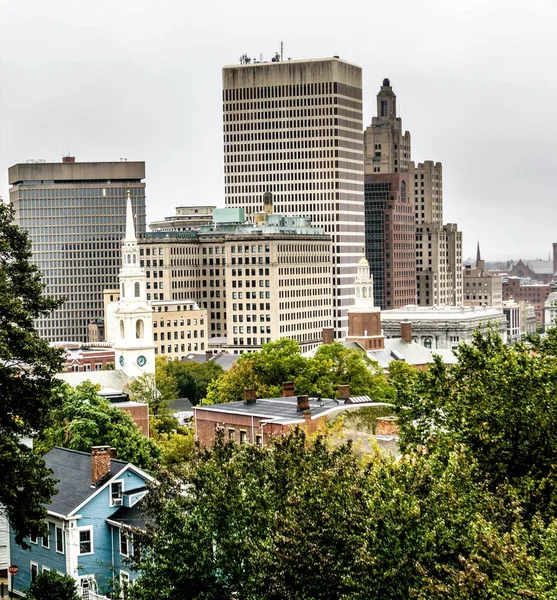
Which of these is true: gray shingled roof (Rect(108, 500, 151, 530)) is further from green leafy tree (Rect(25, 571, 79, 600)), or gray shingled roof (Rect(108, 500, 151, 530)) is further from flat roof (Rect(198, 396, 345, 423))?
flat roof (Rect(198, 396, 345, 423))

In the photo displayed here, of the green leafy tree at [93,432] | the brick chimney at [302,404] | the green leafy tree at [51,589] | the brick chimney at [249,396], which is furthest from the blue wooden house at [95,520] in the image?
the brick chimney at [249,396]

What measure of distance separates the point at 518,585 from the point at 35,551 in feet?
145

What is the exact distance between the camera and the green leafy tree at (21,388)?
60.6 metres

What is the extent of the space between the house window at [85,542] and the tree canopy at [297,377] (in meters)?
55.5

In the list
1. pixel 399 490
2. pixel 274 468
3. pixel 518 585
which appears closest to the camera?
pixel 518 585

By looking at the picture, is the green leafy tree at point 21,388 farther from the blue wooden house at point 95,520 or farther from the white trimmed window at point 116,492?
the white trimmed window at point 116,492

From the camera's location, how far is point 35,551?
269 feet

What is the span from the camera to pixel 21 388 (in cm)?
6203

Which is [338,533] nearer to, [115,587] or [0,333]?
[115,587]

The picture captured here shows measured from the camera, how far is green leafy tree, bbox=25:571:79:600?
6788cm

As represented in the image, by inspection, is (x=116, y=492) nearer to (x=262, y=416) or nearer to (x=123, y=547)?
(x=123, y=547)

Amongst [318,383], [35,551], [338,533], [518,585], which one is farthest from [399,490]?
[318,383]

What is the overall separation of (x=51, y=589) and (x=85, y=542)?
10.6 metres

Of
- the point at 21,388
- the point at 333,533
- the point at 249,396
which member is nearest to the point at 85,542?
the point at 21,388
